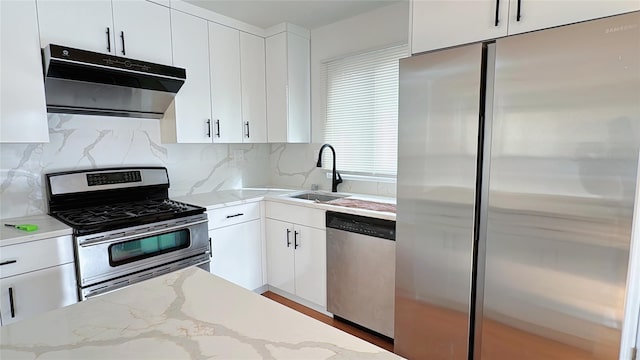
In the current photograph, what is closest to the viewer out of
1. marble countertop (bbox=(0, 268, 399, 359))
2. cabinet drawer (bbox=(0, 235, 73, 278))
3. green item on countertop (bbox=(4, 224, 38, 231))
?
marble countertop (bbox=(0, 268, 399, 359))

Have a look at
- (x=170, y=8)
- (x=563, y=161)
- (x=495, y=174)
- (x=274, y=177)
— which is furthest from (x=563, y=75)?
(x=274, y=177)

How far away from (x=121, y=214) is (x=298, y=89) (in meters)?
1.77

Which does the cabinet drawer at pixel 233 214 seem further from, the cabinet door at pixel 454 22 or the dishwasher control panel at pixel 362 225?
the cabinet door at pixel 454 22

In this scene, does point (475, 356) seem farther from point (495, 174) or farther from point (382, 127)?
point (382, 127)

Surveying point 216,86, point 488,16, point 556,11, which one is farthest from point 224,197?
point 556,11

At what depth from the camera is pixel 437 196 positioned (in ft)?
5.45

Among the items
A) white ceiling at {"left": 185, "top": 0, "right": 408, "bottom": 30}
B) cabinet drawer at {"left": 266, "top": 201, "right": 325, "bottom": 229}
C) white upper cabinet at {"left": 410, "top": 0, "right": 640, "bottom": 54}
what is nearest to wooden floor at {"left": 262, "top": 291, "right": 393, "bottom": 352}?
cabinet drawer at {"left": 266, "top": 201, "right": 325, "bottom": 229}

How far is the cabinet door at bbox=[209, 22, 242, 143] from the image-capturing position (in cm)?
276

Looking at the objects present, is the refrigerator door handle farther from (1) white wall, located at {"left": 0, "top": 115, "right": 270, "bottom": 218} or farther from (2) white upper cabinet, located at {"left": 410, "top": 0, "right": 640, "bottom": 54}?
(1) white wall, located at {"left": 0, "top": 115, "right": 270, "bottom": 218}

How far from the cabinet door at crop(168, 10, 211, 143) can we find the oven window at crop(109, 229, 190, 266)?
76 cm

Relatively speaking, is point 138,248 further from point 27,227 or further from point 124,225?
point 27,227

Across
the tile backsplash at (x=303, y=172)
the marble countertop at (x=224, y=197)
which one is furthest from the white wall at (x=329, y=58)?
the marble countertop at (x=224, y=197)

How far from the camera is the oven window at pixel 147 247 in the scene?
1.99 meters

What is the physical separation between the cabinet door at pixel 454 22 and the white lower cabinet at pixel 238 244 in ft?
5.69
